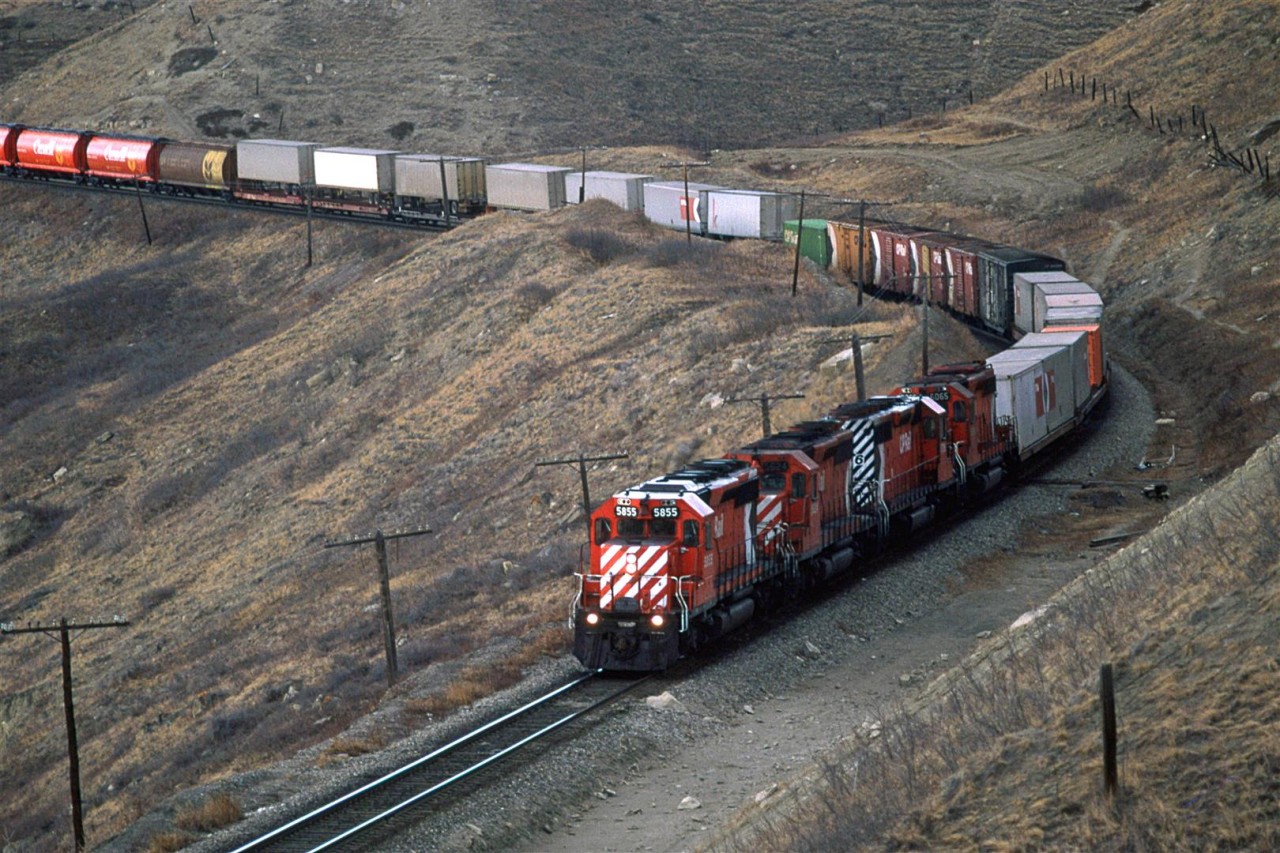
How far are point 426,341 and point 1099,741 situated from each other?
181 feet

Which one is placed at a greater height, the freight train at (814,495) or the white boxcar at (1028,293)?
the freight train at (814,495)

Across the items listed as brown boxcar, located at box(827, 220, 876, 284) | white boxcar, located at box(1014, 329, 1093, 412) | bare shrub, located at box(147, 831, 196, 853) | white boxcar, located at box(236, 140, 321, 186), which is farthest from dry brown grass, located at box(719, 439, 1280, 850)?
white boxcar, located at box(236, 140, 321, 186)

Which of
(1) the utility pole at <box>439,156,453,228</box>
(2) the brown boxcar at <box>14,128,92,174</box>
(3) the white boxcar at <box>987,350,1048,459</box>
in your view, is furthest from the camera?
(2) the brown boxcar at <box>14,128,92,174</box>

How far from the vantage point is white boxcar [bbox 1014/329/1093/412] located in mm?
43375

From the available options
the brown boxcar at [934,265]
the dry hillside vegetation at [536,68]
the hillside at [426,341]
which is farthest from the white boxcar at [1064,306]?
the dry hillside vegetation at [536,68]

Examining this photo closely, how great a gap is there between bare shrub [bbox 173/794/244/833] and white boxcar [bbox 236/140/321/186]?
7628 cm

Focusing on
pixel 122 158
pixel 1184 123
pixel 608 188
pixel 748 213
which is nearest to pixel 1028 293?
pixel 748 213

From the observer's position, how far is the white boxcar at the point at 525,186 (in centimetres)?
8338

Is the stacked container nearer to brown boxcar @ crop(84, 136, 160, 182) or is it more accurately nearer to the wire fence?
the wire fence

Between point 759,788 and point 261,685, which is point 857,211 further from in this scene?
point 759,788

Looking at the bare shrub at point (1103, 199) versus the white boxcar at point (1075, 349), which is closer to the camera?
the white boxcar at point (1075, 349)

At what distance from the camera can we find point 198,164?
95.8 metres

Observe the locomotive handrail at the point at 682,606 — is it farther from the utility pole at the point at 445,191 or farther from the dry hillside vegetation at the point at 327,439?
the utility pole at the point at 445,191

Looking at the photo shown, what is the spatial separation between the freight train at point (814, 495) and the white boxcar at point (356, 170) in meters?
50.2
